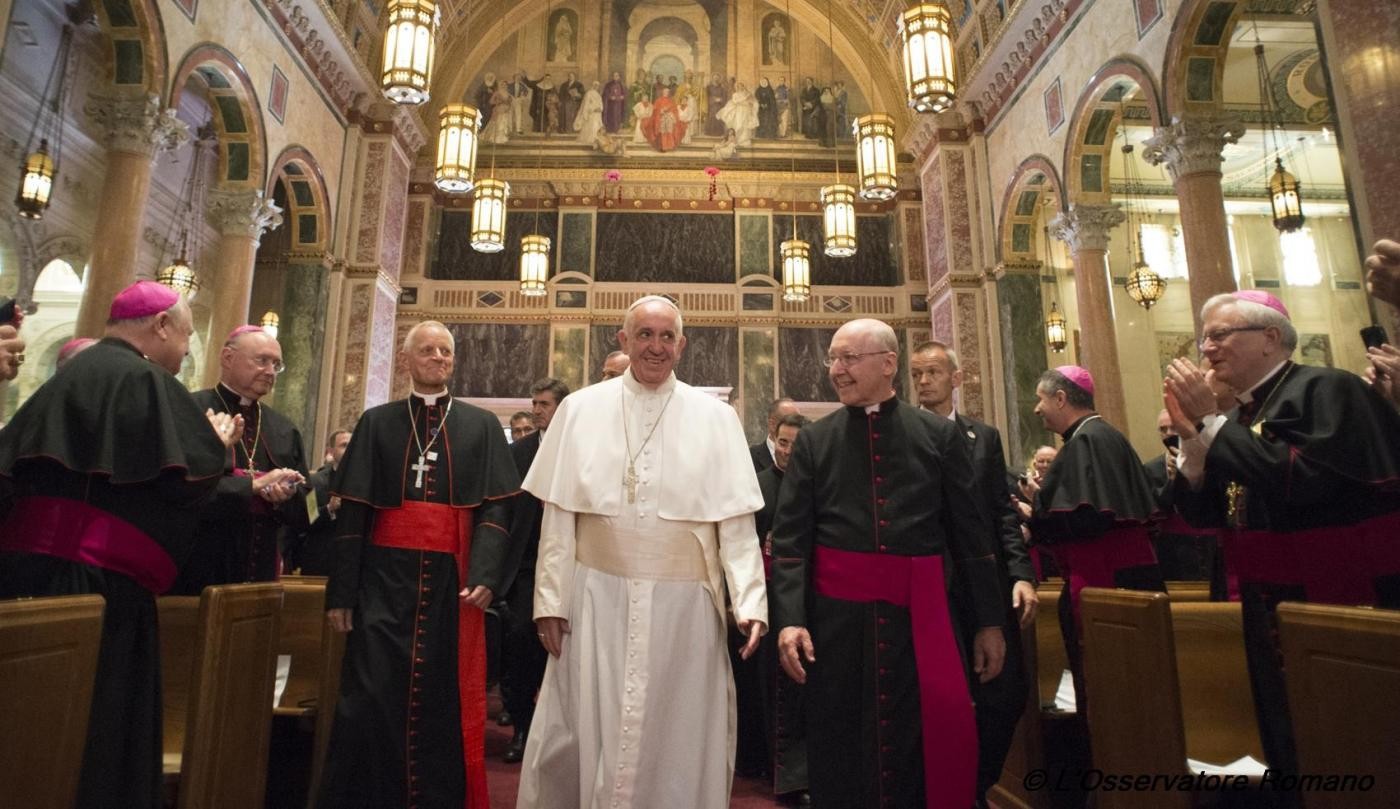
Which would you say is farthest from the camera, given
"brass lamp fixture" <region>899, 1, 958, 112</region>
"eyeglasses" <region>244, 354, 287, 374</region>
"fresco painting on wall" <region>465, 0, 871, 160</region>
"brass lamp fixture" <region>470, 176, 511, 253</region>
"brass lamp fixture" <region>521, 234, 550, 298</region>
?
"fresco painting on wall" <region>465, 0, 871, 160</region>

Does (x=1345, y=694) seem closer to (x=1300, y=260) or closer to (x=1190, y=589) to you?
(x=1190, y=589)

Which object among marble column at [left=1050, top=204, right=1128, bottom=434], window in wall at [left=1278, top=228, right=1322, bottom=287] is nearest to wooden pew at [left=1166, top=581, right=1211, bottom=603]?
marble column at [left=1050, top=204, right=1128, bottom=434]

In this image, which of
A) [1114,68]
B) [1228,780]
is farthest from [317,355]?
[1228,780]

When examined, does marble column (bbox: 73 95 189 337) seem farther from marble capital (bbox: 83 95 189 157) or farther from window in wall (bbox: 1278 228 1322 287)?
window in wall (bbox: 1278 228 1322 287)

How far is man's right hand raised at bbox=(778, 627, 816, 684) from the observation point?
2.60m

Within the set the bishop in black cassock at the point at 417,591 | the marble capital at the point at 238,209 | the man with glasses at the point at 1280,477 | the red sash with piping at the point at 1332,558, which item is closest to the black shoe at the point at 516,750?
the bishop in black cassock at the point at 417,591

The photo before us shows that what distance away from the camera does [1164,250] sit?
51.0ft

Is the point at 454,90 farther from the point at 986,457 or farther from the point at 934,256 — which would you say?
the point at 986,457

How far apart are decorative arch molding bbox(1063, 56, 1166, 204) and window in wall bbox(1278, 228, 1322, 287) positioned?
7.72 metres

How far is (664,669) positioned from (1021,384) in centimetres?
1084

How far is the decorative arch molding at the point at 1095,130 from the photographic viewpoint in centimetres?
945

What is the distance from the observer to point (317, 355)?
12281mm

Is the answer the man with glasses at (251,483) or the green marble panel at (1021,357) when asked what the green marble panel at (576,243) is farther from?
the man with glasses at (251,483)

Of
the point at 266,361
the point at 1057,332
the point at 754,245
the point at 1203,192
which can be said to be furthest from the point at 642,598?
the point at 754,245
